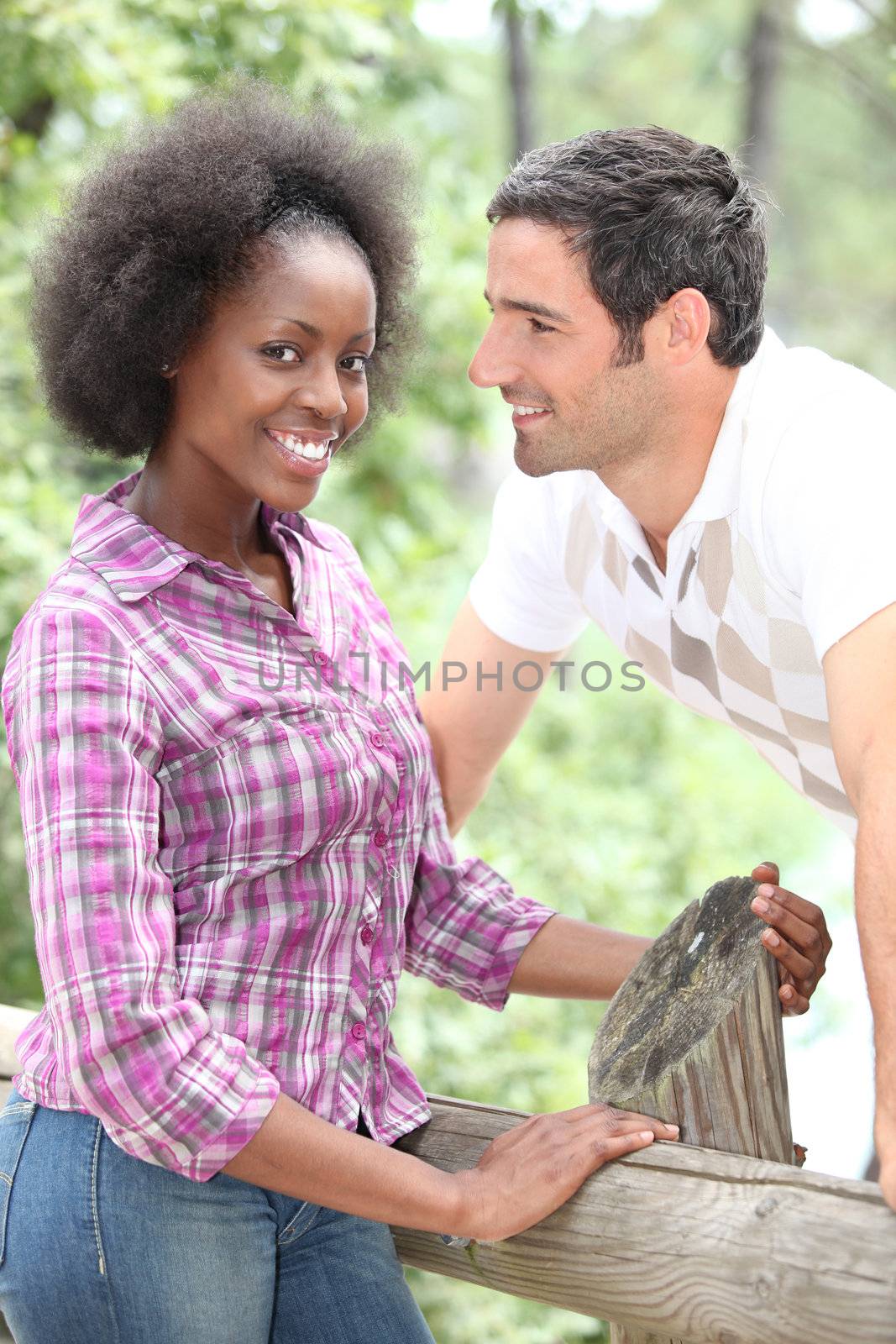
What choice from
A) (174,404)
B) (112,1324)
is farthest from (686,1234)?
(174,404)

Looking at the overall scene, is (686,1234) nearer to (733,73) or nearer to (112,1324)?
(112,1324)

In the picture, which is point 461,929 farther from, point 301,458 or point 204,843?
point 301,458

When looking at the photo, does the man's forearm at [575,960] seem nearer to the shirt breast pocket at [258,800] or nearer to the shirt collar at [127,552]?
the shirt breast pocket at [258,800]

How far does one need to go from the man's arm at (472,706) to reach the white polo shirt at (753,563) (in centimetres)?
4

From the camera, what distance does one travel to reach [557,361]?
2133 millimetres

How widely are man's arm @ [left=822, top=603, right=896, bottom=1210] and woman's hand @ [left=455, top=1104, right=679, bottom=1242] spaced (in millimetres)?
269

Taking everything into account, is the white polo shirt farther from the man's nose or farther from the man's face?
the man's nose

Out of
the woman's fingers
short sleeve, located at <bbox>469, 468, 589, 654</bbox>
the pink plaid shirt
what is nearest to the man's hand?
the woman's fingers

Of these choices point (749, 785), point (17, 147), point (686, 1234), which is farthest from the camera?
point (749, 785)

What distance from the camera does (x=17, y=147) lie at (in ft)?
13.3

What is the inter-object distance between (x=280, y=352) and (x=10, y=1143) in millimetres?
999

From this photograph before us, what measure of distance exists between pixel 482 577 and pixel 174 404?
0.86 m

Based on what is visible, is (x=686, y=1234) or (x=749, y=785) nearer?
(x=686, y=1234)

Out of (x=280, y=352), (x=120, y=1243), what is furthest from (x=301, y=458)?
(x=120, y=1243)
